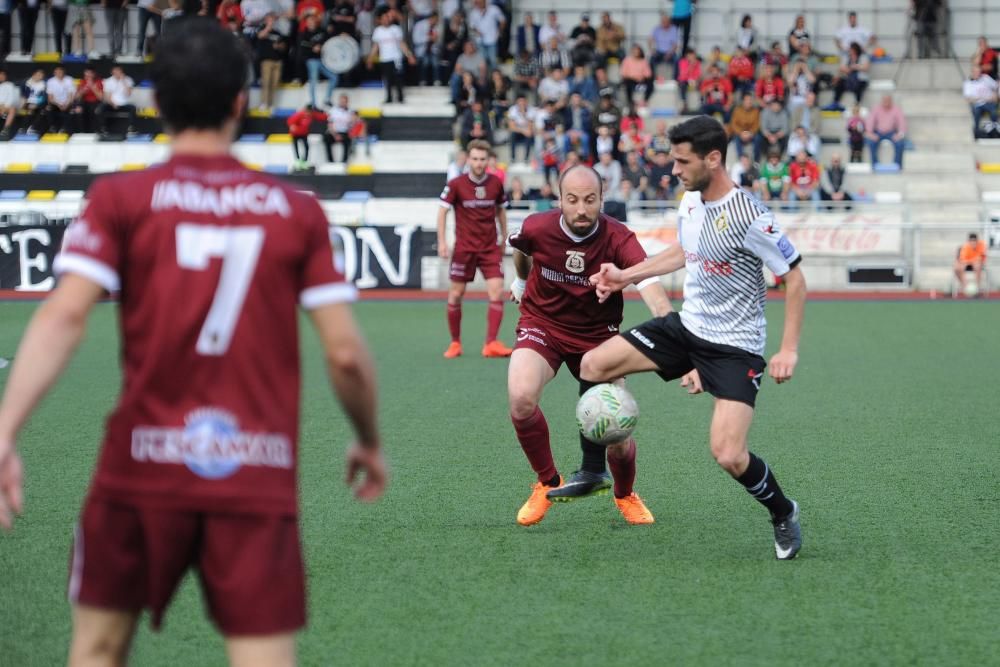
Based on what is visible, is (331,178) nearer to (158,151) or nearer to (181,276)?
(158,151)

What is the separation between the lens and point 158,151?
26984mm

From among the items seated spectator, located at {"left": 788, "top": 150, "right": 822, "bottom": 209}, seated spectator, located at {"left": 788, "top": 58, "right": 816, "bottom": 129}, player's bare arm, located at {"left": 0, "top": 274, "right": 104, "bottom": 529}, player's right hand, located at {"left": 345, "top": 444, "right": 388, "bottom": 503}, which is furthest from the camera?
seated spectator, located at {"left": 788, "top": 58, "right": 816, "bottom": 129}

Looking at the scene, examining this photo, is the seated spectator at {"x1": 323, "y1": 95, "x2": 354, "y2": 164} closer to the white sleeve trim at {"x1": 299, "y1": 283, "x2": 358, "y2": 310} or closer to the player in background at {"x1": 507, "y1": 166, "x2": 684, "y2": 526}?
the player in background at {"x1": 507, "y1": 166, "x2": 684, "y2": 526}

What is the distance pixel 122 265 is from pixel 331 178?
75.9 ft

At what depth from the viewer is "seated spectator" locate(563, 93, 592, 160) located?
25.4m

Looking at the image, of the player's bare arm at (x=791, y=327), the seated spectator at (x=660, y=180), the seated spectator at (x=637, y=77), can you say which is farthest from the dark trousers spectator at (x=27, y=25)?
the player's bare arm at (x=791, y=327)

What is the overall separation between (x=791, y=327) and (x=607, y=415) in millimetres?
947

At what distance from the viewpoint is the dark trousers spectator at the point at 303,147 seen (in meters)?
26.2

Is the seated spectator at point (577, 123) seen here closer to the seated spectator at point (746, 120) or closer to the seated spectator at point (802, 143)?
the seated spectator at point (746, 120)

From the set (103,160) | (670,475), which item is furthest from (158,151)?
(670,475)

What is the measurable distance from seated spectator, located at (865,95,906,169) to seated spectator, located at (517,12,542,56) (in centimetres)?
697

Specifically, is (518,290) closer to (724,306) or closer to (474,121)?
(724,306)

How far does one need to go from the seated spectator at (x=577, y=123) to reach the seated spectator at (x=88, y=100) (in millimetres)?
9307

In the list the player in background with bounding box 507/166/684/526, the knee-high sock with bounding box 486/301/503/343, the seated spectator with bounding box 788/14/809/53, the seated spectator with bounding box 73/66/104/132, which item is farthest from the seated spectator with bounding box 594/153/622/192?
the player in background with bounding box 507/166/684/526
